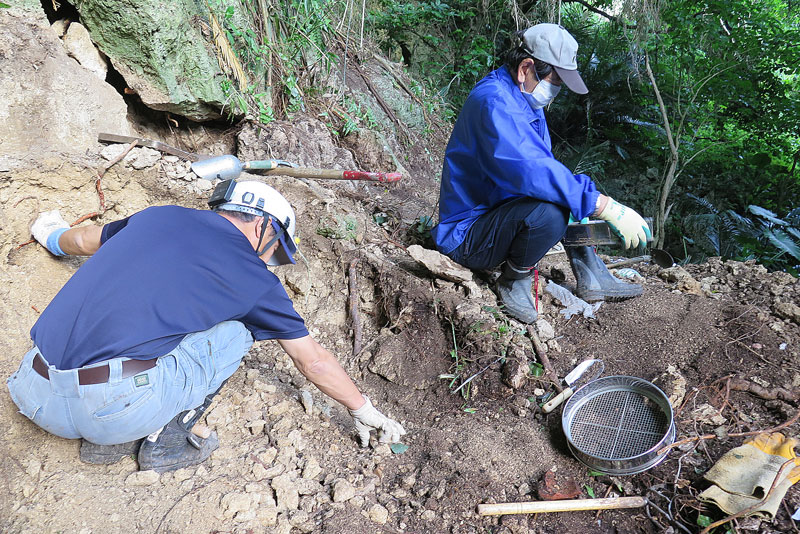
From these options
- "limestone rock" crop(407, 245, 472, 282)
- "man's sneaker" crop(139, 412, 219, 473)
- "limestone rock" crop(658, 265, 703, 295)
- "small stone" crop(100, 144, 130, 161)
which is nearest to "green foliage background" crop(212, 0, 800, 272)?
"small stone" crop(100, 144, 130, 161)

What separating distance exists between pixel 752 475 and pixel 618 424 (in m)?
0.49

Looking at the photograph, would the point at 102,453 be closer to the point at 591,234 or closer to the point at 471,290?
the point at 471,290

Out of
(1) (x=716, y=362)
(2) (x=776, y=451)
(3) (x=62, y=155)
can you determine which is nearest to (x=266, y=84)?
(3) (x=62, y=155)

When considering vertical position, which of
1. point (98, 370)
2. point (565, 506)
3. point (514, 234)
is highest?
point (514, 234)

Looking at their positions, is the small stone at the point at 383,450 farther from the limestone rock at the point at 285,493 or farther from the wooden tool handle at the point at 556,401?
the wooden tool handle at the point at 556,401

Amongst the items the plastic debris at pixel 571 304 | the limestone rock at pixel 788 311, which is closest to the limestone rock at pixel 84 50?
the plastic debris at pixel 571 304

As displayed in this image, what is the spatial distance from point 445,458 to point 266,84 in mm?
3313

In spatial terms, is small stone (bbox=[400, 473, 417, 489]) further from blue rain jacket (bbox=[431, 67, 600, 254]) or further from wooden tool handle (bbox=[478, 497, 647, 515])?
blue rain jacket (bbox=[431, 67, 600, 254])

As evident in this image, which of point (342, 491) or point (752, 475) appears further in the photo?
point (342, 491)

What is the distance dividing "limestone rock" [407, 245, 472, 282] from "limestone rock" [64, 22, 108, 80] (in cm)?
239

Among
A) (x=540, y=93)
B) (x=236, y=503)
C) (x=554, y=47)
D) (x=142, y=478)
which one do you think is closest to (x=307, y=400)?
(x=236, y=503)

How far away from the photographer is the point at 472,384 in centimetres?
239

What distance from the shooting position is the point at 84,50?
9.97ft

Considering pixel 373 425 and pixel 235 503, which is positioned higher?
pixel 373 425
